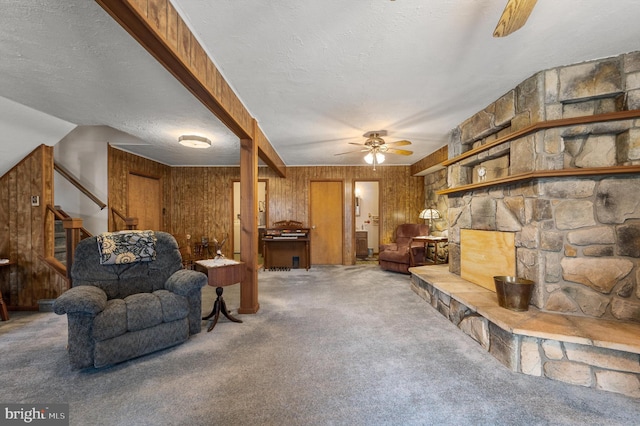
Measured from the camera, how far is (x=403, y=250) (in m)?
5.27

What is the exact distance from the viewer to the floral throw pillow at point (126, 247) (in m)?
2.39

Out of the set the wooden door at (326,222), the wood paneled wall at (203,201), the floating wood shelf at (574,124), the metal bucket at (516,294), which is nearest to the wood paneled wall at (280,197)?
the wood paneled wall at (203,201)

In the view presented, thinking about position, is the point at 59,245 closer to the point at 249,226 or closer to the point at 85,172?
the point at 85,172

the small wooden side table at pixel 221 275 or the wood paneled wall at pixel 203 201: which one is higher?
the wood paneled wall at pixel 203 201

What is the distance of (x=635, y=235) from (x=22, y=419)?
14.3ft

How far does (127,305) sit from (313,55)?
2.47 m

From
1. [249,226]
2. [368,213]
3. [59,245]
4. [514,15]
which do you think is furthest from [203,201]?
[514,15]

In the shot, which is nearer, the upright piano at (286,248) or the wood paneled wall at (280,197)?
the upright piano at (286,248)

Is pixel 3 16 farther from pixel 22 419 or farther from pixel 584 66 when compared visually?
pixel 584 66

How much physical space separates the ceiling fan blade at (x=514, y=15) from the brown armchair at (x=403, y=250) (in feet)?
13.0

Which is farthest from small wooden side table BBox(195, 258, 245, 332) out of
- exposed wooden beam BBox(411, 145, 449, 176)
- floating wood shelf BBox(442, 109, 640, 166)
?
exposed wooden beam BBox(411, 145, 449, 176)

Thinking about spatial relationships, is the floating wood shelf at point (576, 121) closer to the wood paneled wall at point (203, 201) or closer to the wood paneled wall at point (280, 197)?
the wood paneled wall at point (280, 197)

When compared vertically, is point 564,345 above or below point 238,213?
below

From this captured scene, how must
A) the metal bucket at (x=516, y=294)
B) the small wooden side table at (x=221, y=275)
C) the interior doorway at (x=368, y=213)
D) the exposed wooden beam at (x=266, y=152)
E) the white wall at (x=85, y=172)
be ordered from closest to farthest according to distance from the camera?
the metal bucket at (x=516, y=294) → the small wooden side table at (x=221, y=275) → the exposed wooden beam at (x=266, y=152) → the white wall at (x=85, y=172) → the interior doorway at (x=368, y=213)
